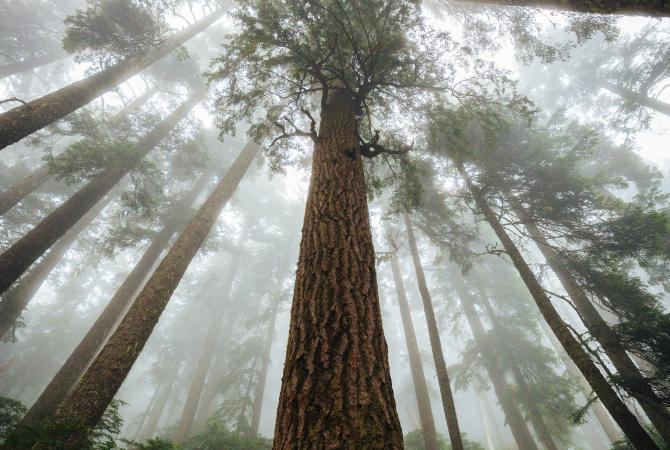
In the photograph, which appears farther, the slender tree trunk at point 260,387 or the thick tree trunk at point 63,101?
the slender tree trunk at point 260,387

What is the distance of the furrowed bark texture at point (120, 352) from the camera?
455 cm

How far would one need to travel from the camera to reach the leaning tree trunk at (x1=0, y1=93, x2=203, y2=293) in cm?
689

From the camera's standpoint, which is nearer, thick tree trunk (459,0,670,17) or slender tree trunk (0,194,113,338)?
thick tree trunk (459,0,670,17)

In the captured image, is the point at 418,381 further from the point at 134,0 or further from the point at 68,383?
the point at 134,0

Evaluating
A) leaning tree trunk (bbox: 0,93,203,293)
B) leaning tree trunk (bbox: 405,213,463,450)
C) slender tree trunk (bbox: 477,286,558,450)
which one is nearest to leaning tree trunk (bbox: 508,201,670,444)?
leaning tree trunk (bbox: 405,213,463,450)

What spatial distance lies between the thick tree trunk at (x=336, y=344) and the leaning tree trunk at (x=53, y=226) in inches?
315

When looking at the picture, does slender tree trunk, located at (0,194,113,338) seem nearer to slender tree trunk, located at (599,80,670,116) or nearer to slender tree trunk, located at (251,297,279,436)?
slender tree trunk, located at (251,297,279,436)

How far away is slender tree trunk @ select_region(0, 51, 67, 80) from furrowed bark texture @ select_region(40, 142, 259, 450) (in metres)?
19.0

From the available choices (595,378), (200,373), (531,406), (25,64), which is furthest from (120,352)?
(25,64)

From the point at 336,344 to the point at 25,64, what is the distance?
25258 millimetres

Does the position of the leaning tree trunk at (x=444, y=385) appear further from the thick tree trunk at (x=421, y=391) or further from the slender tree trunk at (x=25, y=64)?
the slender tree trunk at (x=25, y=64)

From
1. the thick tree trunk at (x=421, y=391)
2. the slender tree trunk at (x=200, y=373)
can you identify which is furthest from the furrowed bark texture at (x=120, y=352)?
the slender tree trunk at (x=200, y=373)

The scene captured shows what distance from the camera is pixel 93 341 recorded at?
28.3 feet

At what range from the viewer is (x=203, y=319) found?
27422 mm
